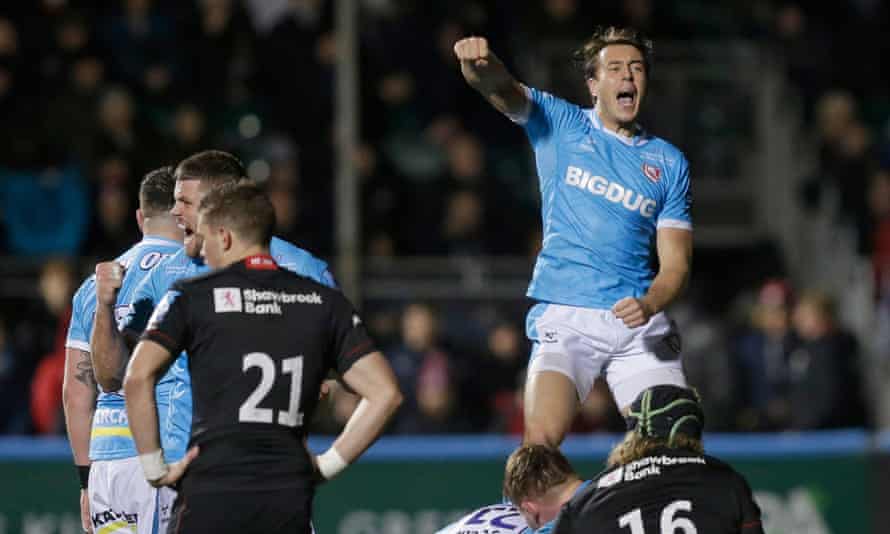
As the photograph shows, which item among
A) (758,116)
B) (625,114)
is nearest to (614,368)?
(625,114)

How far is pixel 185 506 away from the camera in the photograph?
5.71 meters

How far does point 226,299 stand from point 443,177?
8.92 meters

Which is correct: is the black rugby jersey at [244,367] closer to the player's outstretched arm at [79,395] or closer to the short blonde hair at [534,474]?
the short blonde hair at [534,474]

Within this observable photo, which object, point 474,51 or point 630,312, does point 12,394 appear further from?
point 630,312

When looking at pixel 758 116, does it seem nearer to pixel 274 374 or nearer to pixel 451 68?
pixel 451 68

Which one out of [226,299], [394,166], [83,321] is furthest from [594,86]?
[394,166]

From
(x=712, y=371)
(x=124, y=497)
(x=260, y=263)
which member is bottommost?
(x=712, y=371)

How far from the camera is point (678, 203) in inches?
303

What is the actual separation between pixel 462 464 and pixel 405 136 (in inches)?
175

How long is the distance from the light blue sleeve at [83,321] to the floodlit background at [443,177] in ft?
14.9

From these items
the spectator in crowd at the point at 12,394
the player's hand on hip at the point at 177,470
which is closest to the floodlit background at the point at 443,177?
the spectator in crowd at the point at 12,394

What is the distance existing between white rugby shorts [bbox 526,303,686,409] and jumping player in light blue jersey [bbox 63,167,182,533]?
1673 millimetres

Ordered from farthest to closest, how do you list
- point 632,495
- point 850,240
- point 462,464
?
point 850,240 < point 462,464 < point 632,495

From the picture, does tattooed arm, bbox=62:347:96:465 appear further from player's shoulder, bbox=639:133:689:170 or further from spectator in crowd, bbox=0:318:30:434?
spectator in crowd, bbox=0:318:30:434
